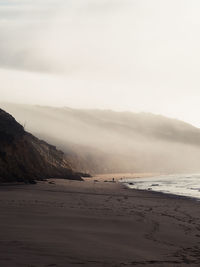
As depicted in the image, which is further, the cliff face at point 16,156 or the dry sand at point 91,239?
the cliff face at point 16,156

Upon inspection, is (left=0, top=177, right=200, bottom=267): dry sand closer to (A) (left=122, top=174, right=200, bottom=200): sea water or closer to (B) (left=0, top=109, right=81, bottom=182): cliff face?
(A) (left=122, top=174, right=200, bottom=200): sea water

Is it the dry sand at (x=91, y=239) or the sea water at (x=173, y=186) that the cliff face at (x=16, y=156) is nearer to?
the sea water at (x=173, y=186)

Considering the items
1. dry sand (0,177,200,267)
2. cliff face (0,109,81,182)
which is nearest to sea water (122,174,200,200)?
cliff face (0,109,81,182)

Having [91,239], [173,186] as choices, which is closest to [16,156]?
[173,186]

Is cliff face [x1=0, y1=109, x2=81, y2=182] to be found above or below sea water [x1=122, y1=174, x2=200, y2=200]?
above

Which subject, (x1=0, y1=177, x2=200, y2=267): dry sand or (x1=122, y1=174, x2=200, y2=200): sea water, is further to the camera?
(x1=122, y1=174, x2=200, y2=200): sea water

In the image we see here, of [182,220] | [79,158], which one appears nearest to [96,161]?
[79,158]

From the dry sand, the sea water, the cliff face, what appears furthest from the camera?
the sea water

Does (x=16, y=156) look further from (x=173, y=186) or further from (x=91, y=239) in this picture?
(x=91, y=239)

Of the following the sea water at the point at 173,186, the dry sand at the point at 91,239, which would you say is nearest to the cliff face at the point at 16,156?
the sea water at the point at 173,186

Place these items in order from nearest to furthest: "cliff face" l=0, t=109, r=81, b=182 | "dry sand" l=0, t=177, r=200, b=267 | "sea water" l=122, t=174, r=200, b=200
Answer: "dry sand" l=0, t=177, r=200, b=267
"cliff face" l=0, t=109, r=81, b=182
"sea water" l=122, t=174, r=200, b=200

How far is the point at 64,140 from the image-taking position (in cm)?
13350

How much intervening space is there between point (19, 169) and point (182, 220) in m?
23.7

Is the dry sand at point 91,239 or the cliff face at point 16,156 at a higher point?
the cliff face at point 16,156
